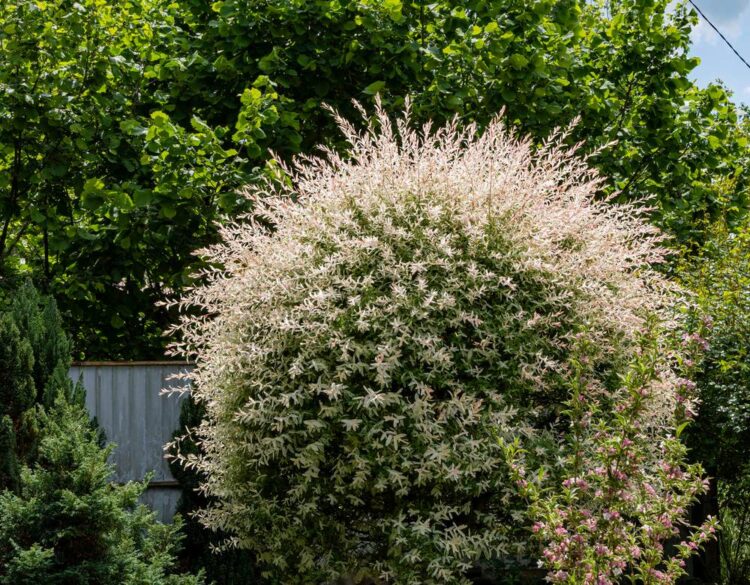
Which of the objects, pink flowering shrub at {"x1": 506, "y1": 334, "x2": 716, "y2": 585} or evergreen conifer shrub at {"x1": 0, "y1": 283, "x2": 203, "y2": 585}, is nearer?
pink flowering shrub at {"x1": 506, "y1": 334, "x2": 716, "y2": 585}

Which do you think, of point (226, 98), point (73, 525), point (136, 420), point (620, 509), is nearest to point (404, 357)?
point (620, 509)

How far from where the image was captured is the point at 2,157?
8.26 metres

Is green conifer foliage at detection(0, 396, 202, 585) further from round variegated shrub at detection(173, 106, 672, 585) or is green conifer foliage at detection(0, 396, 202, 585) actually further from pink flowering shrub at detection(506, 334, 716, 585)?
pink flowering shrub at detection(506, 334, 716, 585)

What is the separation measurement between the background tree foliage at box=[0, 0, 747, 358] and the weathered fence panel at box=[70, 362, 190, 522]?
935 mm

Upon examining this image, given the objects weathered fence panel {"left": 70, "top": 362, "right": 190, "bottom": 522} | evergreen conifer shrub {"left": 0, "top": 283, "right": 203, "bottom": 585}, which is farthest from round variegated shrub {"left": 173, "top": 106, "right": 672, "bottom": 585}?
weathered fence panel {"left": 70, "top": 362, "right": 190, "bottom": 522}

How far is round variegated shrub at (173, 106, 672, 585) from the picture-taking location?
14.9 ft

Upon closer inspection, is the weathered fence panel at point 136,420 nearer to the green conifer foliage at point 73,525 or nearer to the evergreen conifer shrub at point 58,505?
the evergreen conifer shrub at point 58,505

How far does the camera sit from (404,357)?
15.3ft

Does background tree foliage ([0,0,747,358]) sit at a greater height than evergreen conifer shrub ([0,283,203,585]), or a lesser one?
greater

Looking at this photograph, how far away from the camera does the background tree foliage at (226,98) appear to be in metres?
7.19

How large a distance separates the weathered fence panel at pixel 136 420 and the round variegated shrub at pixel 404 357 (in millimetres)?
1646

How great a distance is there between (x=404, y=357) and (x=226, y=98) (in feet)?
13.1

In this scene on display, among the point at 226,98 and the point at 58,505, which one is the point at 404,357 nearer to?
the point at 58,505

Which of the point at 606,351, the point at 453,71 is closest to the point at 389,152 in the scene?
the point at 606,351
